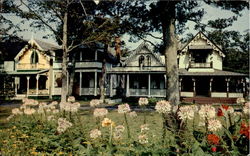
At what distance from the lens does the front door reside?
32.0 meters

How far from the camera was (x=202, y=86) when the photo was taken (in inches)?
1271

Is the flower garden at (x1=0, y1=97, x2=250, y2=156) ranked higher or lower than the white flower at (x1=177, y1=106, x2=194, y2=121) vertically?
lower

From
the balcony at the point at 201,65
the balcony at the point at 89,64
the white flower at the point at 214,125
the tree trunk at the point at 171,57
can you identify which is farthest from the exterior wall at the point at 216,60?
the white flower at the point at 214,125

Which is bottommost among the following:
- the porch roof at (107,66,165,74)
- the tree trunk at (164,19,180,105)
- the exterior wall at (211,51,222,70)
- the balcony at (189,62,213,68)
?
the tree trunk at (164,19,180,105)

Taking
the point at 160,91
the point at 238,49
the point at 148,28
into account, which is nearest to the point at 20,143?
the point at 148,28

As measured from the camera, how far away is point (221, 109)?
3.84 m

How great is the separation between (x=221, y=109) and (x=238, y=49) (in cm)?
4921

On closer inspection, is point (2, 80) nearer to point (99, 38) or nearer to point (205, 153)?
point (99, 38)

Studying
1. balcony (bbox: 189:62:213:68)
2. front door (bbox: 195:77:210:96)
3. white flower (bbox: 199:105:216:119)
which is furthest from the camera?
front door (bbox: 195:77:210:96)

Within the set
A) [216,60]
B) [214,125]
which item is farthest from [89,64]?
[214,125]

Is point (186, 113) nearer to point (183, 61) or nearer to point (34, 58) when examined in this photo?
point (183, 61)

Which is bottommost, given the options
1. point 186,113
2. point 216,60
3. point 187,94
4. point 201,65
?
point 187,94

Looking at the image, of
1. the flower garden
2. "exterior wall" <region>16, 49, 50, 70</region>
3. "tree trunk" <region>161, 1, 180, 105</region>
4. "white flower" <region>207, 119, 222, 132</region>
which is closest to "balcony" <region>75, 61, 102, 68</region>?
"exterior wall" <region>16, 49, 50, 70</region>

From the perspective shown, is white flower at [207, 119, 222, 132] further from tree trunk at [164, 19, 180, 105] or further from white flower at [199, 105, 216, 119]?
Result: tree trunk at [164, 19, 180, 105]
